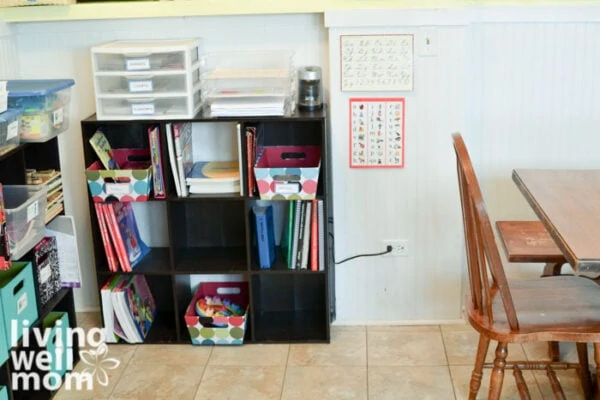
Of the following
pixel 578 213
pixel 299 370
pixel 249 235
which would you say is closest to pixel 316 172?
pixel 249 235

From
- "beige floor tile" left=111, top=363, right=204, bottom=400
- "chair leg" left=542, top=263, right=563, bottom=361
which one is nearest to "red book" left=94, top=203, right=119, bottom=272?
"beige floor tile" left=111, top=363, right=204, bottom=400

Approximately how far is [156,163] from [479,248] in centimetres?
131

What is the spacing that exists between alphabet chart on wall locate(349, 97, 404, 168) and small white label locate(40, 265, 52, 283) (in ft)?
3.95

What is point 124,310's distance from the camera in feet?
10.7

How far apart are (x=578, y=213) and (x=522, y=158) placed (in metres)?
0.89

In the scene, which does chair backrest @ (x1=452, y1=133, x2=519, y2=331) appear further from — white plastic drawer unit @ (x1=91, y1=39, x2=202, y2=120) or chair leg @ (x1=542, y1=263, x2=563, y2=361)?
white plastic drawer unit @ (x1=91, y1=39, x2=202, y2=120)

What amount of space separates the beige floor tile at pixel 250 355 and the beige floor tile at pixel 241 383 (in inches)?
1.6

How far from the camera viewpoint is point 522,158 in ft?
10.8

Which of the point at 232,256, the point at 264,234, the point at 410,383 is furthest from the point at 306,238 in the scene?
the point at 410,383

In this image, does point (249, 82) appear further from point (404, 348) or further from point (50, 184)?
point (404, 348)

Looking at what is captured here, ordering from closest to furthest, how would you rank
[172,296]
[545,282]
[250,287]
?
[545,282] → [250,287] → [172,296]

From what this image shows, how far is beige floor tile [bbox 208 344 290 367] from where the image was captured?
10.4 feet

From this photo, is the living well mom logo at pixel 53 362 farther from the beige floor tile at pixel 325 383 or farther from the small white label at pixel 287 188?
the small white label at pixel 287 188

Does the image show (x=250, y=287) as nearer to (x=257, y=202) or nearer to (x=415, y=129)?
(x=257, y=202)
